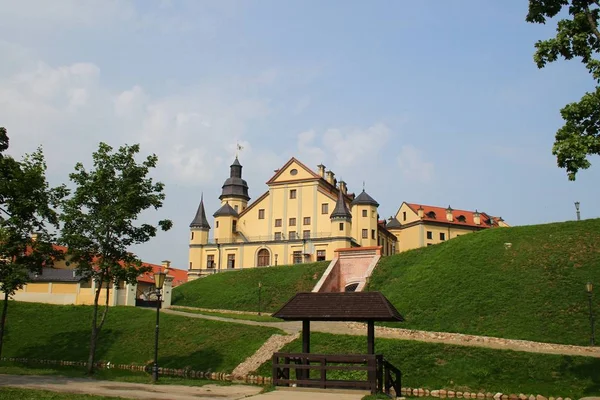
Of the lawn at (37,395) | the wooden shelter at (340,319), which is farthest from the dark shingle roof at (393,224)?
the lawn at (37,395)

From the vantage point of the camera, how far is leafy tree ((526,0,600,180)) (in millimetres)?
16770

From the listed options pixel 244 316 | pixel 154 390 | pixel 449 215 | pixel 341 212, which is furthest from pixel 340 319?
pixel 449 215

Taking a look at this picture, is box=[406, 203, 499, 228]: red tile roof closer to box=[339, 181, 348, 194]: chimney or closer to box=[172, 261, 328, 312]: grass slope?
box=[339, 181, 348, 194]: chimney

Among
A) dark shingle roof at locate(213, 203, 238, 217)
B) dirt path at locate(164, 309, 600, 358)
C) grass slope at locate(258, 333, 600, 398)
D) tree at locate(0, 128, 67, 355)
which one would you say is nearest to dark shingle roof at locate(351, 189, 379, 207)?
dark shingle roof at locate(213, 203, 238, 217)

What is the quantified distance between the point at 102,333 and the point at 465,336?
943 inches

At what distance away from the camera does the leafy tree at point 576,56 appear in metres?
16.8

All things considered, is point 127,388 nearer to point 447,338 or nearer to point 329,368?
point 329,368

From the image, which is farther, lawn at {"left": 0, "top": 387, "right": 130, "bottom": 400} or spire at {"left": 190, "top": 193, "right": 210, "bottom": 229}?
spire at {"left": 190, "top": 193, "right": 210, "bottom": 229}

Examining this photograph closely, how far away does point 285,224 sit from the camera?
68.9 m

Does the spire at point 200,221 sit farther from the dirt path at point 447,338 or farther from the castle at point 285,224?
the dirt path at point 447,338

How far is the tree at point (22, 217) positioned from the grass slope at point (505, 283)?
2096 cm

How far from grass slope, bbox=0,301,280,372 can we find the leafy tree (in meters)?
19.2

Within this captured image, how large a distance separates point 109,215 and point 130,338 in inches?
538

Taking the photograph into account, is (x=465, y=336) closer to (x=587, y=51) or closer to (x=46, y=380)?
(x=587, y=51)
